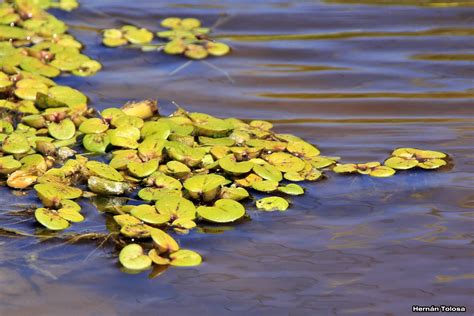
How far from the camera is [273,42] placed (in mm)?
4633

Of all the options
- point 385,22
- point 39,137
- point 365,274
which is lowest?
point 365,274

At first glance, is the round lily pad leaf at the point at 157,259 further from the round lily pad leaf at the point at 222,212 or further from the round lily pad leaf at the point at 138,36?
the round lily pad leaf at the point at 138,36

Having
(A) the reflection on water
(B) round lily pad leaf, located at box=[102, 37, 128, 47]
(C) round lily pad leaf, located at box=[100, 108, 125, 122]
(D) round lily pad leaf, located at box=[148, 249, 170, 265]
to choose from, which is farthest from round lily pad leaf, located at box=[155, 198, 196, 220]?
(A) the reflection on water

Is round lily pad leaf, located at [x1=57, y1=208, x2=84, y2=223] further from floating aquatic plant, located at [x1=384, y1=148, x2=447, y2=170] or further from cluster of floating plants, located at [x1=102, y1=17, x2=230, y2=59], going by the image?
cluster of floating plants, located at [x1=102, y1=17, x2=230, y2=59]

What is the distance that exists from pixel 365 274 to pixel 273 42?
2272mm

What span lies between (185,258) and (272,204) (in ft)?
1.60

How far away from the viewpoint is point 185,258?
8.63 ft

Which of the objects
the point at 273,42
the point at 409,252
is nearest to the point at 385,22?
the point at 273,42

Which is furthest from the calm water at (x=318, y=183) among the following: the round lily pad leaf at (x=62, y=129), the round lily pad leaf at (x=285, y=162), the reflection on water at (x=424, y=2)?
the round lily pad leaf at (x=62, y=129)

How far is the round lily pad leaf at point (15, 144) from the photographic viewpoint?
325cm

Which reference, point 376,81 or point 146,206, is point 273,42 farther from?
point 146,206

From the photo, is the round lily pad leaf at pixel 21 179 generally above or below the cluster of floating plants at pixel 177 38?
below

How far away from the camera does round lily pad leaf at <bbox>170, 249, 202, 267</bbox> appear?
2.61 m

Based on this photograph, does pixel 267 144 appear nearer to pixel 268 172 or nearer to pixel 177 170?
pixel 268 172
